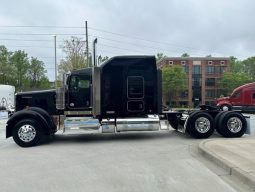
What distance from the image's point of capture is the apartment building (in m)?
86.6

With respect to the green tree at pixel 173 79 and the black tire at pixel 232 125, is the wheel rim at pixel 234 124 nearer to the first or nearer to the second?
the black tire at pixel 232 125

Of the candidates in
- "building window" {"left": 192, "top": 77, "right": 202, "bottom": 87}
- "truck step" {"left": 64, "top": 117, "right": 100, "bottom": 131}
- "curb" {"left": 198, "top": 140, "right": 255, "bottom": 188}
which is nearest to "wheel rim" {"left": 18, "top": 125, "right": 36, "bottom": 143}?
"truck step" {"left": 64, "top": 117, "right": 100, "bottom": 131}

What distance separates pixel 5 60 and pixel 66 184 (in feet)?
192

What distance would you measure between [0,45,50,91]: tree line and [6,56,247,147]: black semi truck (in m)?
45.9

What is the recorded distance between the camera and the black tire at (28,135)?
12.2 meters

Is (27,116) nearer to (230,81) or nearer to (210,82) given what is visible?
(230,81)

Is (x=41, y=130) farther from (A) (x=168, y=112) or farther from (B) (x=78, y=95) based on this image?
(A) (x=168, y=112)

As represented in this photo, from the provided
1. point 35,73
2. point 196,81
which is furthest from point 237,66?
point 35,73

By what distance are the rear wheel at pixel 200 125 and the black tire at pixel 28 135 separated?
5.28 m

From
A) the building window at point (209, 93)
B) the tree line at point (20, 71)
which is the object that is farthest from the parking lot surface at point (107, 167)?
the building window at point (209, 93)

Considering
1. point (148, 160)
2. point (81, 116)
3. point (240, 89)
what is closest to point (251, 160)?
point (148, 160)

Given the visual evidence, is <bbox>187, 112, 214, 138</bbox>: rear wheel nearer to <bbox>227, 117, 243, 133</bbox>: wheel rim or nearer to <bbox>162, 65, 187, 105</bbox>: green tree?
<bbox>227, 117, 243, 133</bbox>: wheel rim

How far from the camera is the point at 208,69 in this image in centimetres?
→ 8938

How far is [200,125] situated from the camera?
13336 mm
